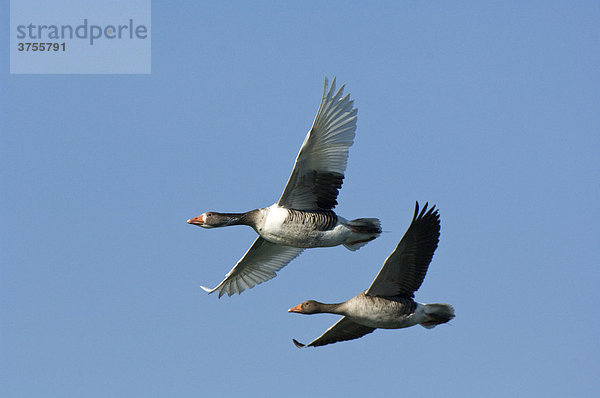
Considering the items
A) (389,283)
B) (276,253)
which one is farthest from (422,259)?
(276,253)

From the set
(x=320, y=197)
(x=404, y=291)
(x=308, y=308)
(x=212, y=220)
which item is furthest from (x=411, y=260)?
(x=212, y=220)

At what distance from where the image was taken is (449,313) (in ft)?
75.7

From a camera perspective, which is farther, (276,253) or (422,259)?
(276,253)

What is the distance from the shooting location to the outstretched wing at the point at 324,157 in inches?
910

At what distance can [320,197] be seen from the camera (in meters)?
23.5

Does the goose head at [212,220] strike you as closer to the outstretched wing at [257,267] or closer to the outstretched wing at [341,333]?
the outstretched wing at [257,267]

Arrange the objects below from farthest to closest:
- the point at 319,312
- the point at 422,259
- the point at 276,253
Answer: the point at 276,253 < the point at 319,312 < the point at 422,259

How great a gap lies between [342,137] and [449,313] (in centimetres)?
401

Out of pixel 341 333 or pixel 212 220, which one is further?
pixel 341 333

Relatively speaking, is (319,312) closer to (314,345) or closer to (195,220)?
(314,345)

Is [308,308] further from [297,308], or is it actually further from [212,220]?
[212,220]

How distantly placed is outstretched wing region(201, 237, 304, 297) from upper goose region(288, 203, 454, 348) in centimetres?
289

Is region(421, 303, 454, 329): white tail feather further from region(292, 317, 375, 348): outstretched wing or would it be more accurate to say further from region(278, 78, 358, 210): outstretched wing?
region(278, 78, 358, 210): outstretched wing

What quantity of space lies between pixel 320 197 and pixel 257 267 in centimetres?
345
